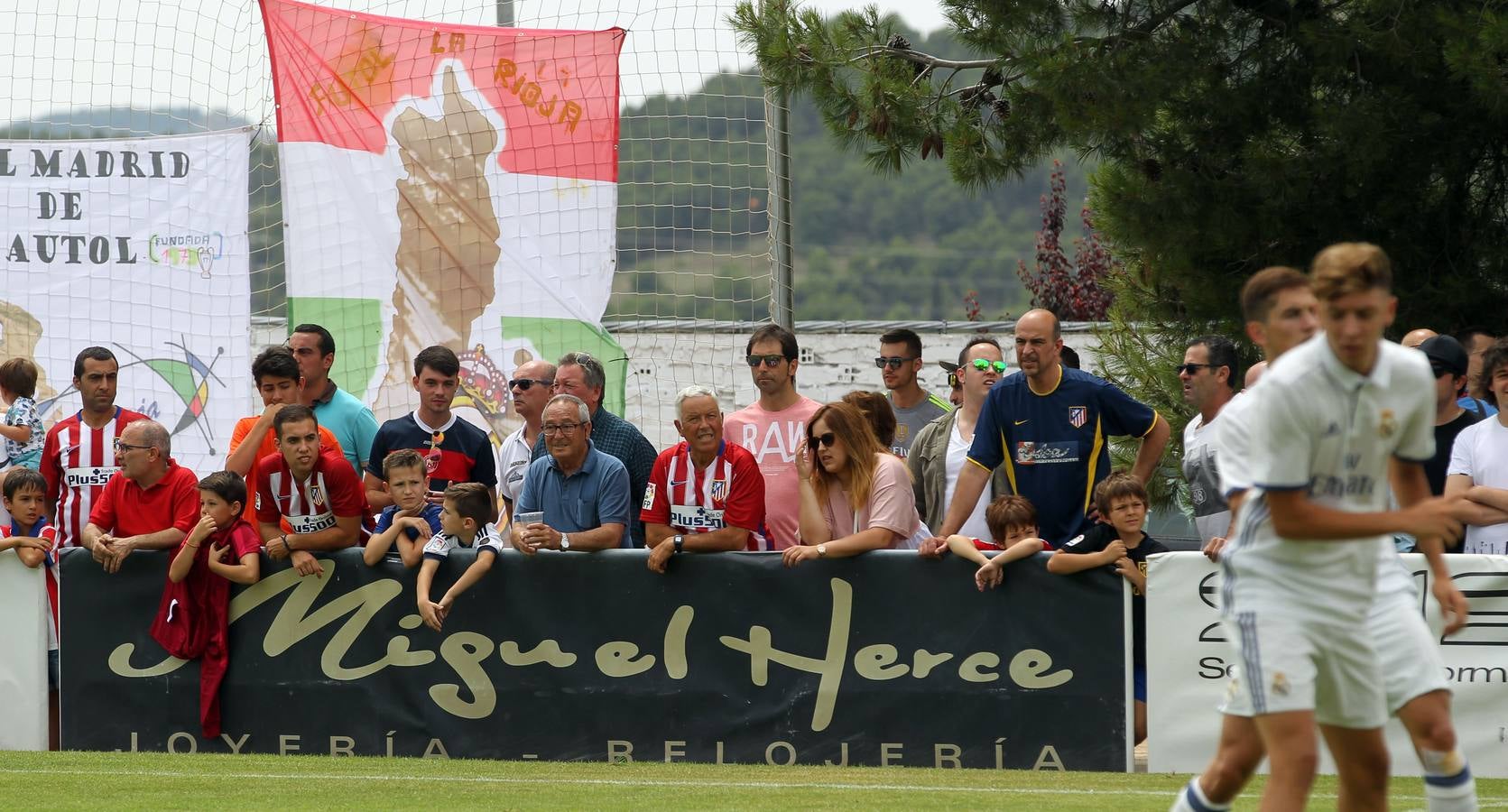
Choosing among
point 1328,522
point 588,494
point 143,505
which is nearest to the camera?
point 1328,522

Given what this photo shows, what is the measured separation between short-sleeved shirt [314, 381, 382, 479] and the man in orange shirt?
0.28 m

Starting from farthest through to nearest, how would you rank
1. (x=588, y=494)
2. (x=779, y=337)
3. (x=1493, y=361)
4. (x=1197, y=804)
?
1. (x=779, y=337)
2. (x=588, y=494)
3. (x=1493, y=361)
4. (x=1197, y=804)

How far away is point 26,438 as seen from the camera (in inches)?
400

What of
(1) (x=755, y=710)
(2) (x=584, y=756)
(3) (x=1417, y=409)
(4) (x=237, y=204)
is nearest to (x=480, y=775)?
(2) (x=584, y=756)

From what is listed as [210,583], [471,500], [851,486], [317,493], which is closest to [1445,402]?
[851,486]

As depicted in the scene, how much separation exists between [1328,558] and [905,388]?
225 inches

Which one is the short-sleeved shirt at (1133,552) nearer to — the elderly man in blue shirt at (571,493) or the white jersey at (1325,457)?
the elderly man in blue shirt at (571,493)

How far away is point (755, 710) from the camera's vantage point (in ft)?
26.9

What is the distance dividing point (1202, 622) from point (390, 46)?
703 cm

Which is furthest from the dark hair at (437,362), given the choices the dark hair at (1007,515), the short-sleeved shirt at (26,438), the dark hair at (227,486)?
the dark hair at (1007,515)

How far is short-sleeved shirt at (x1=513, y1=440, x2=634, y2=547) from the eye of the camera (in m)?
8.68

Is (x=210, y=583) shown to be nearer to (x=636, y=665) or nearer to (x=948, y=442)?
(x=636, y=665)

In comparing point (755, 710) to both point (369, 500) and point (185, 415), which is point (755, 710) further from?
point (185, 415)

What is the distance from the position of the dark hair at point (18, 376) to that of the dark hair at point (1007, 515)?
6079mm
